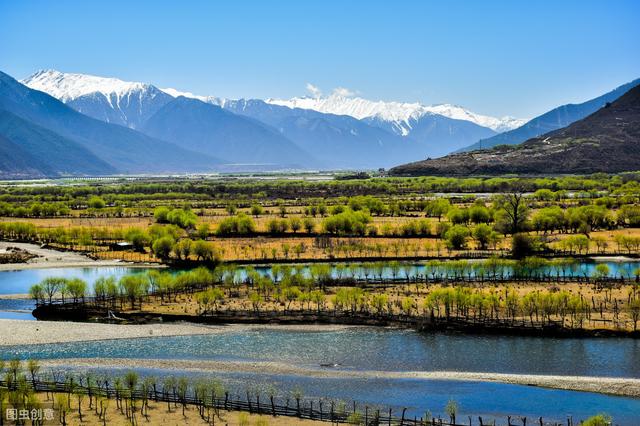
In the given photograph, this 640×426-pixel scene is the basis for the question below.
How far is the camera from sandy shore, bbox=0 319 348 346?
5775 cm

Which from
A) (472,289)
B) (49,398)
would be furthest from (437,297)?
(49,398)

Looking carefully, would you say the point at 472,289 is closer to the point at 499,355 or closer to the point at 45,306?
the point at 499,355

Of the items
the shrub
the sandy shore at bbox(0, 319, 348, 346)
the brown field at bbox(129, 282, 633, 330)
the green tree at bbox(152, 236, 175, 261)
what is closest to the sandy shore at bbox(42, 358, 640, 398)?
the sandy shore at bbox(0, 319, 348, 346)

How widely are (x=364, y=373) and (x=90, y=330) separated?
25.1 metres

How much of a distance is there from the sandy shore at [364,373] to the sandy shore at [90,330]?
6.17 metres

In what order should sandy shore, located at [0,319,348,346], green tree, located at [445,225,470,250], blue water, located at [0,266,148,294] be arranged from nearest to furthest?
sandy shore, located at [0,319,348,346] < blue water, located at [0,266,148,294] < green tree, located at [445,225,470,250]

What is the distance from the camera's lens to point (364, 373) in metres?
48.8

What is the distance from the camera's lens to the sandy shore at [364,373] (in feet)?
148

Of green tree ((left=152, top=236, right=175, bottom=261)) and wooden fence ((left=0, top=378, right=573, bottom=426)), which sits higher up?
green tree ((left=152, top=236, right=175, bottom=261))

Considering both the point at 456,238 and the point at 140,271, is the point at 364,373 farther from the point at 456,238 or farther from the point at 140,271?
the point at 456,238

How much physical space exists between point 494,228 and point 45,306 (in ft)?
242

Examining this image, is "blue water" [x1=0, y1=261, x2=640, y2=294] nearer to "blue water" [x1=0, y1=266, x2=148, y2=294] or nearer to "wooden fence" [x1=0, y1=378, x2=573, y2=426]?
"blue water" [x1=0, y1=266, x2=148, y2=294]

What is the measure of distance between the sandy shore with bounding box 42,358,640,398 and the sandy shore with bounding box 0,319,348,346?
6.17 m

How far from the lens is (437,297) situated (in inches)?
2479
